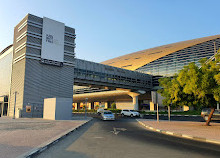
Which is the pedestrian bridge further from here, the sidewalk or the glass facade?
the sidewalk

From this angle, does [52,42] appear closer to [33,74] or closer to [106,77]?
[33,74]

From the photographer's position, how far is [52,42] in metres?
41.9

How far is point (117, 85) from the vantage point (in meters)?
61.7

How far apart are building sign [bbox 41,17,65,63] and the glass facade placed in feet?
146

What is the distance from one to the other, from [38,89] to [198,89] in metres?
31.2

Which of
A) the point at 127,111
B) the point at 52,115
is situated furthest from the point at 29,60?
the point at 127,111

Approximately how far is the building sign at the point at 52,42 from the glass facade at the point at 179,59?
4458cm

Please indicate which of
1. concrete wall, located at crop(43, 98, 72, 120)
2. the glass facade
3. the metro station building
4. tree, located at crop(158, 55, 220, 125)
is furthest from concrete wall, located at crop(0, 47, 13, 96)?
the glass facade

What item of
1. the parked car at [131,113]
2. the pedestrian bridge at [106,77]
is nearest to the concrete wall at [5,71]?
the pedestrian bridge at [106,77]

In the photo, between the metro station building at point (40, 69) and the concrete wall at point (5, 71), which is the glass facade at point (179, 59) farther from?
the concrete wall at point (5, 71)

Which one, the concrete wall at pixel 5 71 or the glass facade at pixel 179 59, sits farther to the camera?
the glass facade at pixel 179 59

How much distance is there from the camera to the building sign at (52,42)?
40.9 m

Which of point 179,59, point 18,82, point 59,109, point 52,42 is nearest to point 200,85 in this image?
point 59,109

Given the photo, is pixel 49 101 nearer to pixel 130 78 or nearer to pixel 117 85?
pixel 117 85
